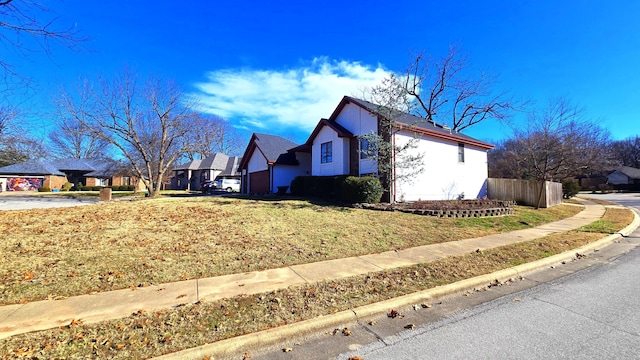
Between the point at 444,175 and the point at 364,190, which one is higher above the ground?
the point at 444,175

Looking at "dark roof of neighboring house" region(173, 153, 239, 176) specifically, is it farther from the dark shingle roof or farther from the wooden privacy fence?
the wooden privacy fence

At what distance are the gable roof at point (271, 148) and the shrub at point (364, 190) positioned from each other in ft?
30.2

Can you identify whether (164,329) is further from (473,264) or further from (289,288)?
(473,264)

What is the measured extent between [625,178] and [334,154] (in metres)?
76.2

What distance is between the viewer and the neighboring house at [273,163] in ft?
71.9

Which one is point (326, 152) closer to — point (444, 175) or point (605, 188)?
point (444, 175)

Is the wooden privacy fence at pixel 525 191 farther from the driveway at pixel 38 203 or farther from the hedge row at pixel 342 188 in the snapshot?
the driveway at pixel 38 203

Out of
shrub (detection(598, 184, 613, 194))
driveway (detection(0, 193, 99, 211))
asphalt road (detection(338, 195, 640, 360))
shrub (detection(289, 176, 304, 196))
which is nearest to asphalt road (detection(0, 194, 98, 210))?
driveway (detection(0, 193, 99, 211))

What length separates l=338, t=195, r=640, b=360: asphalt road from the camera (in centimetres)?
308

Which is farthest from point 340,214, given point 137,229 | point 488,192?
point 488,192

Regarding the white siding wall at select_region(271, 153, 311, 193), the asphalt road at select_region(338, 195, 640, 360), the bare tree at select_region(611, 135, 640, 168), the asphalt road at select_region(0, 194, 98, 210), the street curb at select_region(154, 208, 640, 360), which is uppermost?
the bare tree at select_region(611, 135, 640, 168)

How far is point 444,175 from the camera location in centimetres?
1761

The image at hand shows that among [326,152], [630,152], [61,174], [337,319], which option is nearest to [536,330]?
[337,319]

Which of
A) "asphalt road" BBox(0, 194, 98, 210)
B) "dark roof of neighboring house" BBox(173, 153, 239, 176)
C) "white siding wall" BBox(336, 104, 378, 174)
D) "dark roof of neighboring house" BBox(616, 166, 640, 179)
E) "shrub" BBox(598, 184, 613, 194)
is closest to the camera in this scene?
"asphalt road" BBox(0, 194, 98, 210)
